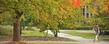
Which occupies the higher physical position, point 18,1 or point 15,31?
point 18,1

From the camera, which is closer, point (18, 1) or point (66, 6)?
point (18, 1)

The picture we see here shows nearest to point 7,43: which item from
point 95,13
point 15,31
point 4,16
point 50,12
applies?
point 15,31

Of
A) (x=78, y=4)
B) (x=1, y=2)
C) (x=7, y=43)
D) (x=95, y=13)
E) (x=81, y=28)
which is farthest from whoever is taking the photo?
(x=81, y=28)

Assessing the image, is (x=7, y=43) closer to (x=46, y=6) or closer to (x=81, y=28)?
(x=46, y=6)

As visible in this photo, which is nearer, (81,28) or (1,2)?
(1,2)

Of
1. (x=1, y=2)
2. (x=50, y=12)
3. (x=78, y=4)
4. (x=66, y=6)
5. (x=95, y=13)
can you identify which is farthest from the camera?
(x=95, y=13)

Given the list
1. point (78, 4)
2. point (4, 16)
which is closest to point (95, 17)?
point (78, 4)

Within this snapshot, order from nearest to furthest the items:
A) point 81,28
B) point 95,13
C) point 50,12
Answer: point 50,12, point 95,13, point 81,28

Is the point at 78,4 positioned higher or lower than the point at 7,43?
higher

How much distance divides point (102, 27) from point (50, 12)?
55.8 feet

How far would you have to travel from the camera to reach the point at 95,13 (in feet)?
126

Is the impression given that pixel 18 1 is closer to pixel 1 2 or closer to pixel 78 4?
pixel 1 2

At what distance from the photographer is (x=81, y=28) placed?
59719 millimetres

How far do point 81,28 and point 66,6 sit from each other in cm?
3528
